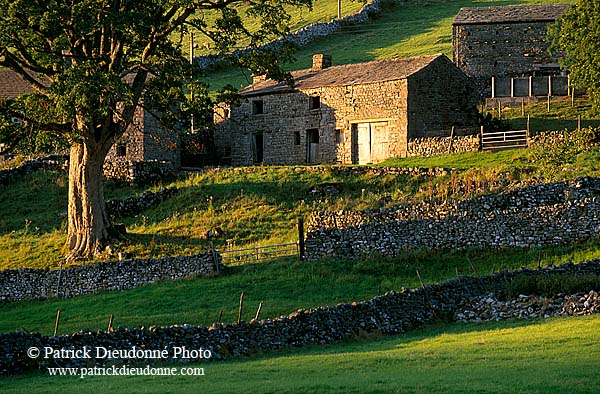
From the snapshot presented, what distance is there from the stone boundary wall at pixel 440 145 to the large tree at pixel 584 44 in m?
6.07

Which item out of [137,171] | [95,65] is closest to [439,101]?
[137,171]

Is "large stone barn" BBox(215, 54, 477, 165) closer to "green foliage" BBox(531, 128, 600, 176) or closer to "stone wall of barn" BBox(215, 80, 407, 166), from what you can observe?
"stone wall of barn" BBox(215, 80, 407, 166)

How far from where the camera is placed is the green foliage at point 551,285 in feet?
88.3

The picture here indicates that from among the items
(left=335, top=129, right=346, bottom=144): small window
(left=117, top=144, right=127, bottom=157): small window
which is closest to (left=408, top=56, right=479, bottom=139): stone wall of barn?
(left=335, top=129, right=346, bottom=144): small window

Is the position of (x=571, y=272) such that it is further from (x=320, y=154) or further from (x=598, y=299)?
(x=320, y=154)

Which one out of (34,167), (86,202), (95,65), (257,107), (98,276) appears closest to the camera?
(98,276)

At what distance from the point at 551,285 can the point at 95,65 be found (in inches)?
734

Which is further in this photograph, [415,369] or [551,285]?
[551,285]

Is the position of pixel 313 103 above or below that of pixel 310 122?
above

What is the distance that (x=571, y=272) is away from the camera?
28.6 metres

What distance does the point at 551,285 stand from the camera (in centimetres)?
2712

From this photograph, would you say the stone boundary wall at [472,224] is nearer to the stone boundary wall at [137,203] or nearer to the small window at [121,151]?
the stone boundary wall at [137,203]

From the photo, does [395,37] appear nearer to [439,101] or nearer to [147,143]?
[439,101]

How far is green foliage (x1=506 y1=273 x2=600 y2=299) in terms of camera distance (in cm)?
2691
